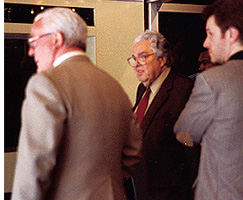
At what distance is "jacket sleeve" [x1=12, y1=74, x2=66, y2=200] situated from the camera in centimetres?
181

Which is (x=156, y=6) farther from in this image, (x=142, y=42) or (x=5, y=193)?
(x=5, y=193)

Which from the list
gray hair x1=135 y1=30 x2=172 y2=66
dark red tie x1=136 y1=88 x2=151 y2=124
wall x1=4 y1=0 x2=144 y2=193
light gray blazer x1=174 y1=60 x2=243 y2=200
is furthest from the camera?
wall x1=4 y1=0 x2=144 y2=193

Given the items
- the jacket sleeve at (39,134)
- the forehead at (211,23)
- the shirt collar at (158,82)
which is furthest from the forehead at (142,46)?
the jacket sleeve at (39,134)

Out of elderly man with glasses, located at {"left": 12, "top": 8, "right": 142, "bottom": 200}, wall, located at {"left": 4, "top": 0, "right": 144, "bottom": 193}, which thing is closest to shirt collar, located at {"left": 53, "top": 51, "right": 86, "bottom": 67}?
elderly man with glasses, located at {"left": 12, "top": 8, "right": 142, "bottom": 200}

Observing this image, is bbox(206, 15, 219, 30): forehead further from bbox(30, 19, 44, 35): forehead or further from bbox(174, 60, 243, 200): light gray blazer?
bbox(30, 19, 44, 35): forehead

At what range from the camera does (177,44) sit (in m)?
4.21

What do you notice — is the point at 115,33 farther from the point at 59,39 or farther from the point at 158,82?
the point at 59,39

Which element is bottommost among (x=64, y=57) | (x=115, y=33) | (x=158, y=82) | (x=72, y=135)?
(x=72, y=135)

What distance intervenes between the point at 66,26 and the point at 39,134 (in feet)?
1.79

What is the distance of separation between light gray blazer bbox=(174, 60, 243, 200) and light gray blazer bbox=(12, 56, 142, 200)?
35 cm

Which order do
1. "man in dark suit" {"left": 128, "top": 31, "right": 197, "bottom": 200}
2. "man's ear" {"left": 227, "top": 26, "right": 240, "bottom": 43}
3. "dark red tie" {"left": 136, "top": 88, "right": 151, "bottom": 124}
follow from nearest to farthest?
"man's ear" {"left": 227, "top": 26, "right": 240, "bottom": 43}
"man in dark suit" {"left": 128, "top": 31, "right": 197, "bottom": 200}
"dark red tie" {"left": 136, "top": 88, "right": 151, "bottom": 124}

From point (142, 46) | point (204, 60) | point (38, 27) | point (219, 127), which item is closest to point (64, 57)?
point (38, 27)

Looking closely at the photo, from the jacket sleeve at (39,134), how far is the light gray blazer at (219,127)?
2.18 ft

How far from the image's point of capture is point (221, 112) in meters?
2.04
